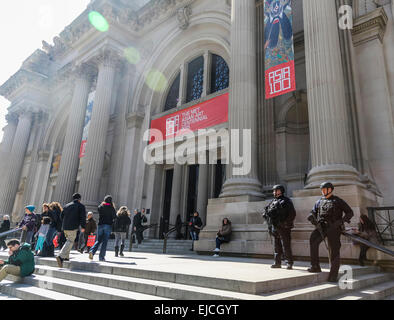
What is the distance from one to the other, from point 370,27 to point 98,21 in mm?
15845

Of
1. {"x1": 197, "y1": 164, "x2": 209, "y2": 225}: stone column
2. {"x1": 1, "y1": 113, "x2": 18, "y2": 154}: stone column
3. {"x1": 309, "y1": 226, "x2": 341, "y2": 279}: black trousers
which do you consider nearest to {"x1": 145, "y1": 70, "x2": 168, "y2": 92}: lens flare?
{"x1": 197, "y1": 164, "x2": 209, "y2": 225}: stone column

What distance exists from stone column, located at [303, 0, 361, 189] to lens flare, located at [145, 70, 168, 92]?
11.0 metres

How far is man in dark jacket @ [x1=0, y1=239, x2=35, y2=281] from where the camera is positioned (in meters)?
5.07

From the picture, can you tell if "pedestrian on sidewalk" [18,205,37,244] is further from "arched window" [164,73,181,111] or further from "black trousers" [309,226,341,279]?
"arched window" [164,73,181,111]

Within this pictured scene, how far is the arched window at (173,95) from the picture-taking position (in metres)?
18.5

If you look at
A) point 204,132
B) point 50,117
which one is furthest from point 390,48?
point 50,117

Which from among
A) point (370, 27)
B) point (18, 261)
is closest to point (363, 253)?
point (18, 261)

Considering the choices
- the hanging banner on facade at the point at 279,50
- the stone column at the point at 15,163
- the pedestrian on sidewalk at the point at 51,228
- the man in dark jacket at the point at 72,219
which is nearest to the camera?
the man in dark jacket at the point at 72,219

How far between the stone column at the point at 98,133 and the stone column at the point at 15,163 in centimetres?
1178

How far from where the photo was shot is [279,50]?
10.1 m

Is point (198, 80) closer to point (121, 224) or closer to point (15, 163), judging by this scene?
point (121, 224)

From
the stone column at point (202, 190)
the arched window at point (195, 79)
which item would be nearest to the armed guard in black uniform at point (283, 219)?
the stone column at point (202, 190)

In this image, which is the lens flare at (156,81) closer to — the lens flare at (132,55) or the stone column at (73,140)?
the lens flare at (132,55)
